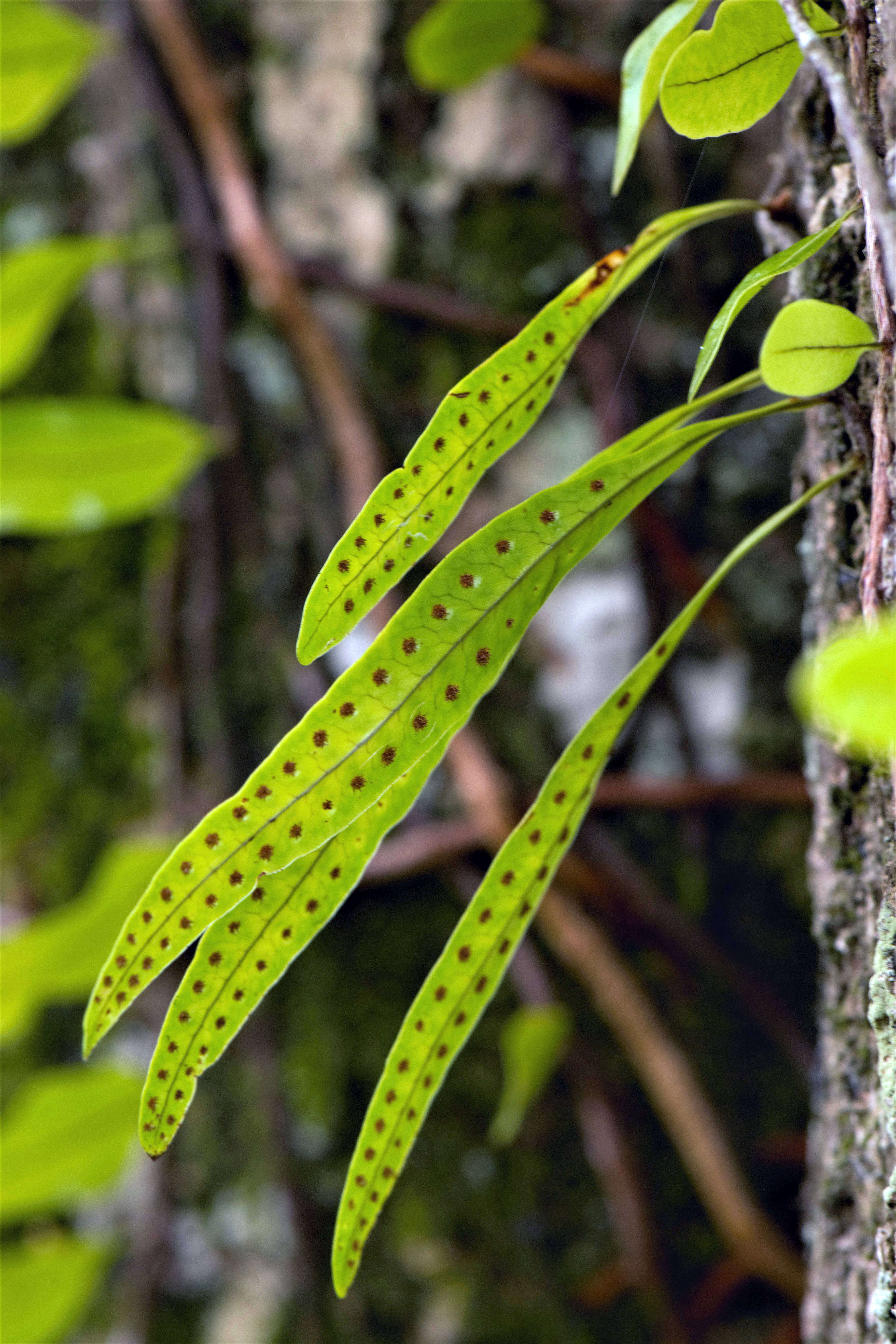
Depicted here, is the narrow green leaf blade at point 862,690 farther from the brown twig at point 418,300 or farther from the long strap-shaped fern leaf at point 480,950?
the brown twig at point 418,300

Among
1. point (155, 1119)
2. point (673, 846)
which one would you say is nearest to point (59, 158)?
point (673, 846)

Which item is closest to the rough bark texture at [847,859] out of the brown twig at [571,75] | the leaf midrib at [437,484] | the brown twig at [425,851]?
the leaf midrib at [437,484]

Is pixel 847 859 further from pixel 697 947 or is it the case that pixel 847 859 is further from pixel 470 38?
pixel 470 38

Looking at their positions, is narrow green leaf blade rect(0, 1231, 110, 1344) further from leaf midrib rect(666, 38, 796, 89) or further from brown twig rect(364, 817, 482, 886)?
leaf midrib rect(666, 38, 796, 89)

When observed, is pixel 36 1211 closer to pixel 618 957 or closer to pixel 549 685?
pixel 618 957

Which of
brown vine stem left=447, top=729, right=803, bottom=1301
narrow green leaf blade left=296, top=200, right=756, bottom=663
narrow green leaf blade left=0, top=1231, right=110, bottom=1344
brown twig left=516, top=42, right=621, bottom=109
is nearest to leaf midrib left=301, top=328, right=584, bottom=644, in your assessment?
narrow green leaf blade left=296, top=200, right=756, bottom=663

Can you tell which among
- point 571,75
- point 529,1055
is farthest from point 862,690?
point 571,75
